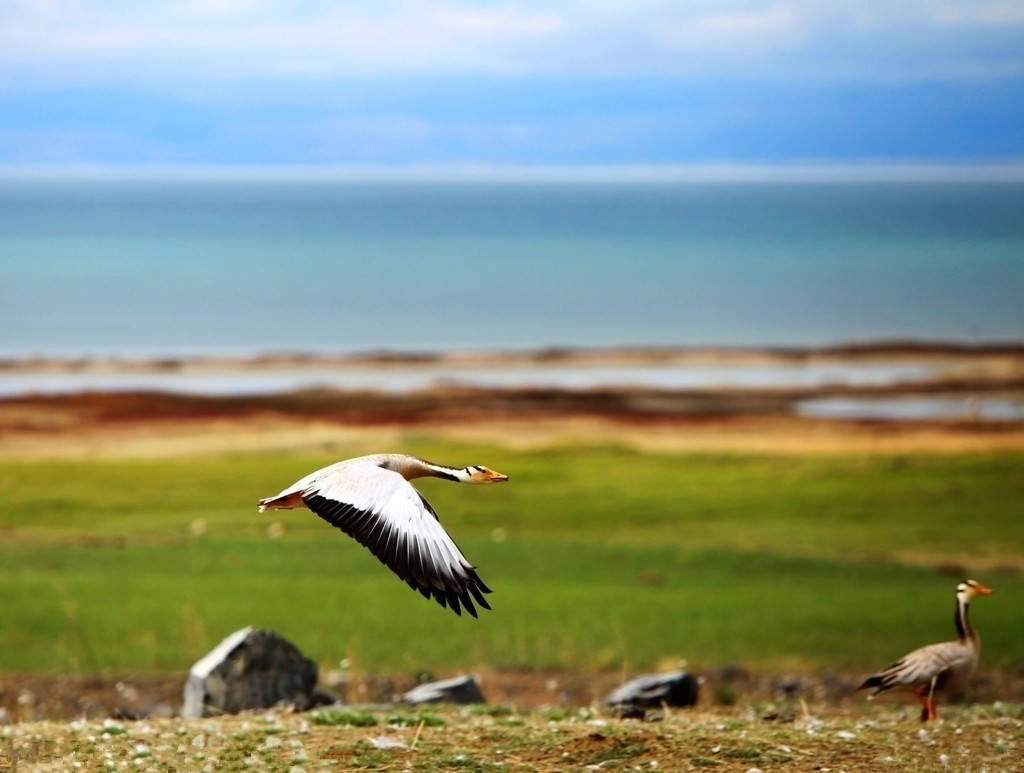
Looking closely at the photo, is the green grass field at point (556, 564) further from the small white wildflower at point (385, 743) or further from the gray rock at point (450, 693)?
the small white wildflower at point (385, 743)

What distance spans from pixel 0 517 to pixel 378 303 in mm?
39956

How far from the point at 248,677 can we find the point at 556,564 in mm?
7016

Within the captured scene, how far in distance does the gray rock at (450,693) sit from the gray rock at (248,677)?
30.8 inches

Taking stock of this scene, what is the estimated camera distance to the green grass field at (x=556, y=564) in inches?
528

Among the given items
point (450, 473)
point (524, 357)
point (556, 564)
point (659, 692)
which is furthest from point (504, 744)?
point (524, 357)

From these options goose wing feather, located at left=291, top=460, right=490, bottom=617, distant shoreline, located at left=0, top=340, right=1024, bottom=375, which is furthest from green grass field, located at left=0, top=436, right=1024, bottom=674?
distant shoreline, located at left=0, top=340, right=1024, bottom=375

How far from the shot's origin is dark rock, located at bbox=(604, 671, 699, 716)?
10117mm

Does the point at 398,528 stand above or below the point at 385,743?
above

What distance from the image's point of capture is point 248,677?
32.4ft

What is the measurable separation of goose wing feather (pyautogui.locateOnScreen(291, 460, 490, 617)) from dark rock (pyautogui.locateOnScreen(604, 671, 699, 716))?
3.56m

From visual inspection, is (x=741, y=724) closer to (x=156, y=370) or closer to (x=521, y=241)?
(x=156, y=370)

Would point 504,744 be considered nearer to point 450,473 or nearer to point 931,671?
point 450,473

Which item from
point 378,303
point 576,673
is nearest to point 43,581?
point 576,673

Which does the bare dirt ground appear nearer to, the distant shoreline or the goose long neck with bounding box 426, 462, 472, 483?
the goose long neck with bounding box 426, 462, 472, 483
